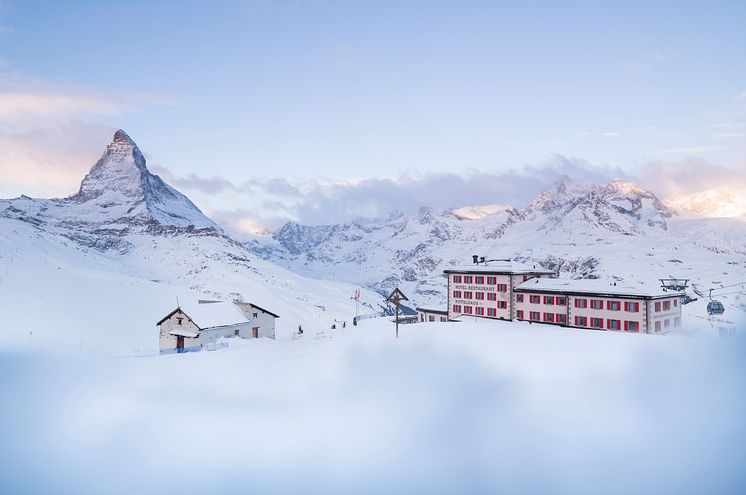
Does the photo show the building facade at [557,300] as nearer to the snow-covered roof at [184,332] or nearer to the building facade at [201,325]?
the building facade at [201,325]

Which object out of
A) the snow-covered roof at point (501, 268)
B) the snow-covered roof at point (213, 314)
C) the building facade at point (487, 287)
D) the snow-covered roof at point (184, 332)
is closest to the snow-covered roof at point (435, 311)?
the building facade at point (487, 287)

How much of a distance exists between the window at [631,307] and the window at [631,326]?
4.16 ft

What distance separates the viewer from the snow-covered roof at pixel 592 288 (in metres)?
56.2

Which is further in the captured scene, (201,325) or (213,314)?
(213,314)

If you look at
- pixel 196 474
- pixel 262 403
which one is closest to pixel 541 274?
pixel 262 403

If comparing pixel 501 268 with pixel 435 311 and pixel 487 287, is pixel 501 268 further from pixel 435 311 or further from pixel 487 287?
pixel 435 311

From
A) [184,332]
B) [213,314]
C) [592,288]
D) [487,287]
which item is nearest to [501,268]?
[487,287]

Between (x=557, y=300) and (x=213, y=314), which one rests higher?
(x=557, y=300)

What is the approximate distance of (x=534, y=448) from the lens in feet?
112

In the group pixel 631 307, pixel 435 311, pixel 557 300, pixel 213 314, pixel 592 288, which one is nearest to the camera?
pixel 631 307

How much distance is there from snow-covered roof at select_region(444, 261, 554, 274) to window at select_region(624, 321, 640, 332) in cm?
1502

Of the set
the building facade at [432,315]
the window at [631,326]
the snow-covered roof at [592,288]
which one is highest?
the snow-covered roof at [592,288]

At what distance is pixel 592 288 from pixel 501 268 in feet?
42.0

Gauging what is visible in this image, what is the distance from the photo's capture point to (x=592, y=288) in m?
60.1
